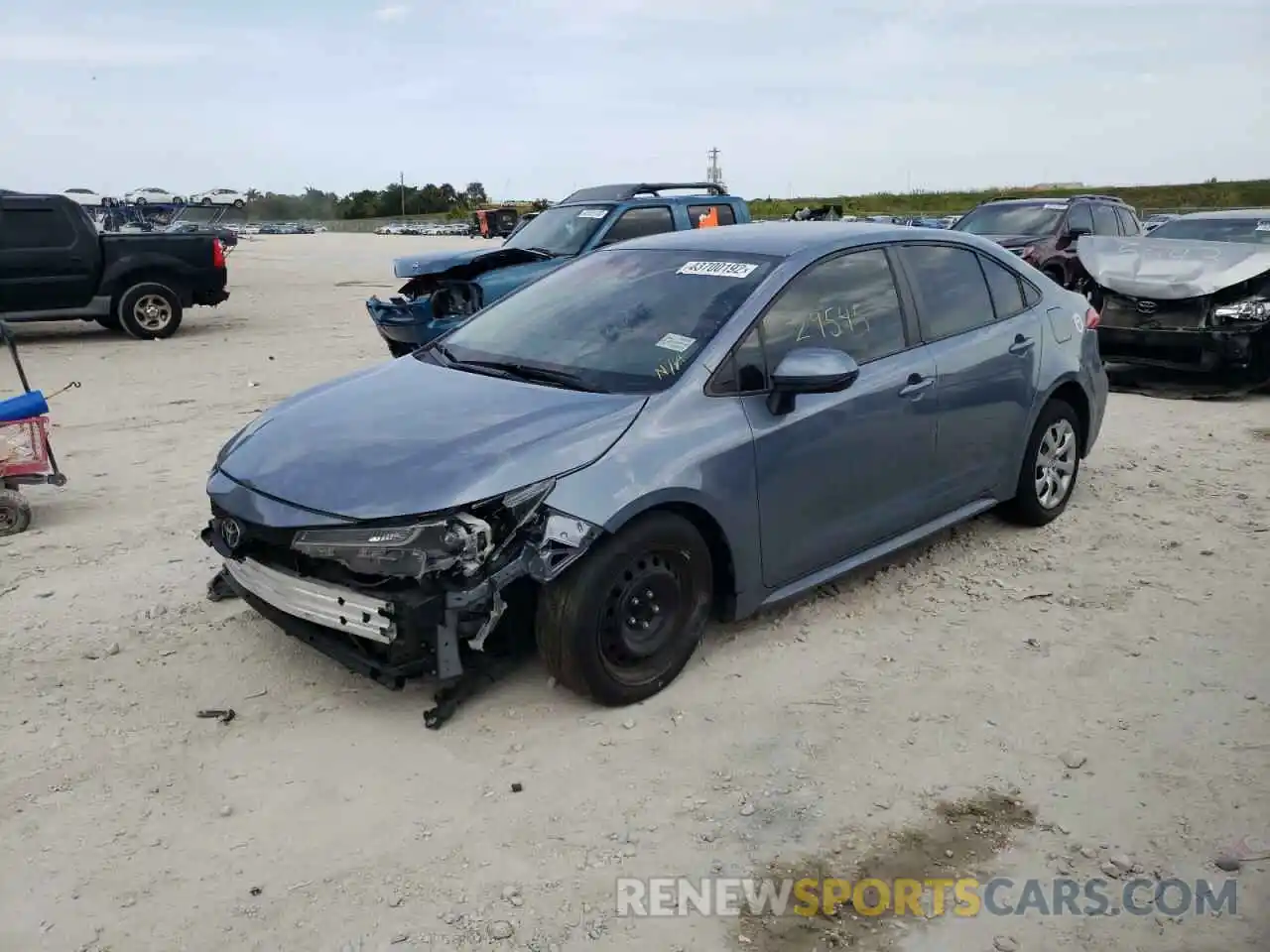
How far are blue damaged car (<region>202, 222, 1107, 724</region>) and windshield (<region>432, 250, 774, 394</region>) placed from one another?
0.01 m

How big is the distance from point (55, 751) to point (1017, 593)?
12.9 feet

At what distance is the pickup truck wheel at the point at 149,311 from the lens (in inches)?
527

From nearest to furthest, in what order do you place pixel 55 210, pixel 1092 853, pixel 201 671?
pixel 1092 853 → pixel 201 671 → pixel 55 210

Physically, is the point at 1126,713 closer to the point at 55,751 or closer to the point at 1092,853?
the point at 1092,853

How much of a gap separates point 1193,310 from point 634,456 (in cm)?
740

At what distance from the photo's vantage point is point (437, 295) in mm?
9531

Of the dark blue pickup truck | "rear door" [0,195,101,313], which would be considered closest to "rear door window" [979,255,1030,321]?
the dark blue pickup truck

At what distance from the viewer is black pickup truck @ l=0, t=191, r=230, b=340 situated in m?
12.6

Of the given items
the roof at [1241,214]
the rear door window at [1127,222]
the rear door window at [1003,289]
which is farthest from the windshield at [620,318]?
the rear door window at [1127,222]

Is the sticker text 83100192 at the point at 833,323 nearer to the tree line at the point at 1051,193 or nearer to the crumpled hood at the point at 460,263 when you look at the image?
the crumpled hood at the point at 460,263

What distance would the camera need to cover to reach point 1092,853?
3029mm

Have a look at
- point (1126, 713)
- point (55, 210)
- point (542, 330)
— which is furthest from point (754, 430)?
point (55, 210)

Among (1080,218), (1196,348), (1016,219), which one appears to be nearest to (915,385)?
(1196,348)

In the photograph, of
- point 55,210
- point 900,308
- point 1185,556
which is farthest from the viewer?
point 55,210
